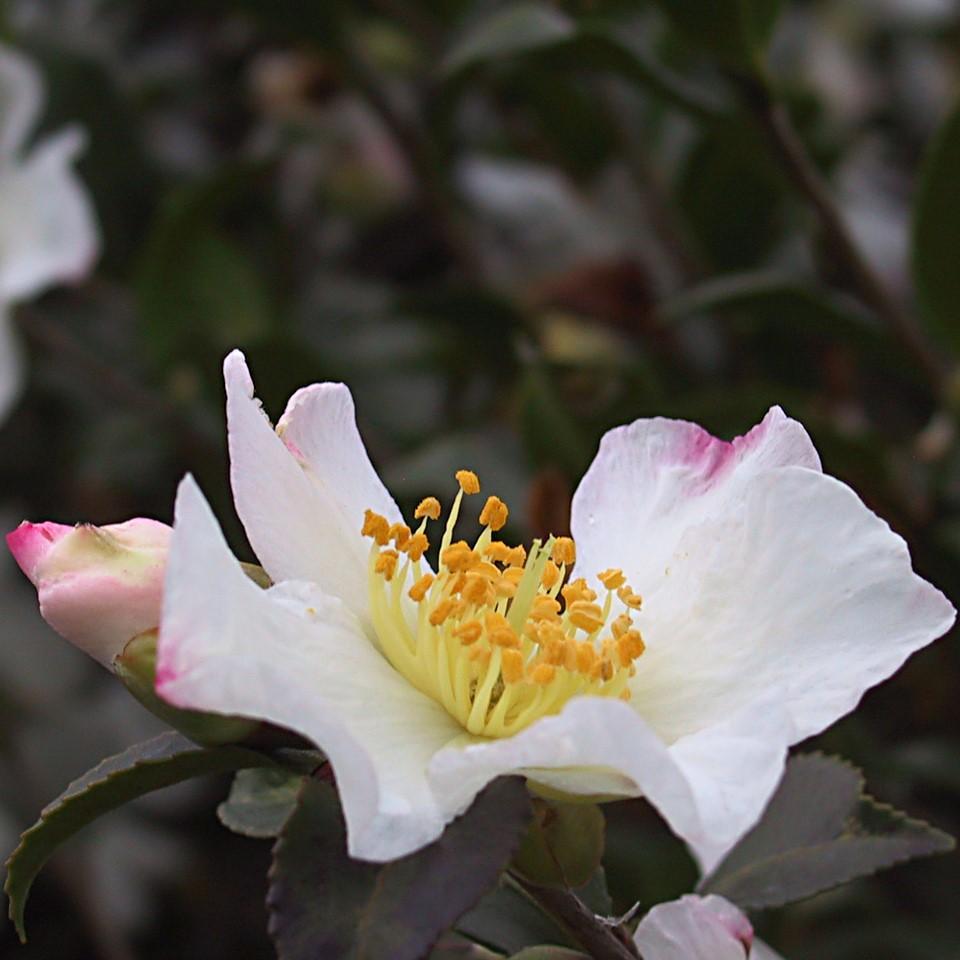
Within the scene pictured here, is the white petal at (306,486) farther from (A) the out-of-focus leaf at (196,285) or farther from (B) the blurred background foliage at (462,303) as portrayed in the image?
(A) the out-of-focus leaf at (196,285)

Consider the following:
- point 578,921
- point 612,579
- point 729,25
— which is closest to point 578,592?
point 612,579

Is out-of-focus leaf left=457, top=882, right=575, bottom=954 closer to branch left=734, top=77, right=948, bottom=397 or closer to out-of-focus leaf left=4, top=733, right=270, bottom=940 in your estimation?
out-of-focus leaf left=4, top=733, right=270, bottom=940

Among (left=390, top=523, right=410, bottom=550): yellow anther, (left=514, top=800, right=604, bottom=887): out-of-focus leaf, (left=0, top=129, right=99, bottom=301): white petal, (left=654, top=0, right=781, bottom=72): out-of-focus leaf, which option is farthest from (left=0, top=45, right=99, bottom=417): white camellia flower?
(left=514, top=800, right=604, bottom=887): out-of-focus leaf

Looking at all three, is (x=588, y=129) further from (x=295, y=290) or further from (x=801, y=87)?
(x=295, y=290)

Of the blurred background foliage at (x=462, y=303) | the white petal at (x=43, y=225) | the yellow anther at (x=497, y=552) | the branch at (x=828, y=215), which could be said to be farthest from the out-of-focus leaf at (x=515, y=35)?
the yellow anther at (x=497, y=552)

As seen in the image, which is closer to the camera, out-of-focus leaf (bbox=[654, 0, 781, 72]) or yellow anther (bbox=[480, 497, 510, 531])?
yellow anther (bbox=[480, 497, 510, 531])

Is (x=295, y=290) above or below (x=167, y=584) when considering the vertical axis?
below

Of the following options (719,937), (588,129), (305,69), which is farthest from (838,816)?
(305,69)
